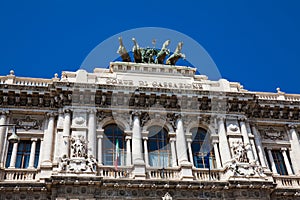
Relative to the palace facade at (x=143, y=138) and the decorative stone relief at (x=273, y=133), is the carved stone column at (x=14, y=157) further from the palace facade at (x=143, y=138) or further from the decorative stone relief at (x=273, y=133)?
the decorative stone relief at (x=273, y=133)

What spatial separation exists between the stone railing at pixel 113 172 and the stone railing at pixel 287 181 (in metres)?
8.90

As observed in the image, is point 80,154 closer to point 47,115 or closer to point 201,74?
point 47,115

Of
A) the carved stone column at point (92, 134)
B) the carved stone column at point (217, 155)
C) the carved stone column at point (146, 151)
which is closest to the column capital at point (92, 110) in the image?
the carved stone column at point (92, 134)

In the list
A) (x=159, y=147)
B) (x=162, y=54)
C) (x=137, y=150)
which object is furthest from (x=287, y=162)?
(x=162, y=54)

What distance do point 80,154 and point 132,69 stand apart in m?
8.28

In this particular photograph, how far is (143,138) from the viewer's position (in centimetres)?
2345

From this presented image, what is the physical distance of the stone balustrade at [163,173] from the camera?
21.8m

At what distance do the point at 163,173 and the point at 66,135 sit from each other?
580 cm

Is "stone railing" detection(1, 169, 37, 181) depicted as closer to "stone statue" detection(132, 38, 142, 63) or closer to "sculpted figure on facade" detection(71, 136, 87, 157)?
"sculpted figure on facade" detection(71, 136, 87, 157)

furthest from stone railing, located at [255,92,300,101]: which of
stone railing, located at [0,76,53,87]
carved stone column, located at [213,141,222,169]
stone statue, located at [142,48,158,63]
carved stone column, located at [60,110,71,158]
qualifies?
stone railing, located at [0,76,53,87]

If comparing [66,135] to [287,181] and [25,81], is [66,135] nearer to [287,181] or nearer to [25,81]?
[25,81]

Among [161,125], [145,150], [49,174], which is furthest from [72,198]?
[161,125]

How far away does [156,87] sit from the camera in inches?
976

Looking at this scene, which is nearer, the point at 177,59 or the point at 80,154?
the point at 80,154
